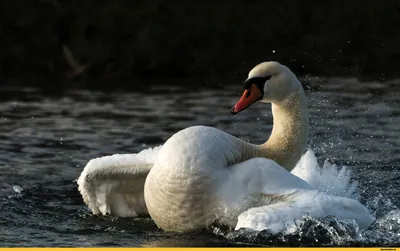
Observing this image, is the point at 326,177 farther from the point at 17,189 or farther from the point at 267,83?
the point at 17,189

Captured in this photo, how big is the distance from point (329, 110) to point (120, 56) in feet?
24.6

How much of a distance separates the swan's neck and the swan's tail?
0.76 meters

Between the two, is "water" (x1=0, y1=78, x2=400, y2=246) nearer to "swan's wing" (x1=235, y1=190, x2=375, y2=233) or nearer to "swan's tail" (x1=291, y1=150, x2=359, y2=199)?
"swan's wing" (x1=235, y1=190, x2=375, y2=233)

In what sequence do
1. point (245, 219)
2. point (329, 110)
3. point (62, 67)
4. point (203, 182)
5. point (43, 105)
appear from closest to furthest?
point (245, 219) → point (203, 182) → point (329, 110) → point (43, 105) → point (62, 67)

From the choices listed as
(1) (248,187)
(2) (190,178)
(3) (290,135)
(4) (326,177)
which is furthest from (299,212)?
(4) (326,177)

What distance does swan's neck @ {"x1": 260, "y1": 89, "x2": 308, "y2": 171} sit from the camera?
9.16 meters

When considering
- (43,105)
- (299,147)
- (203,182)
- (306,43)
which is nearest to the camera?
(203,182)

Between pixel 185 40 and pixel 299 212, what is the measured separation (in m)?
15.4

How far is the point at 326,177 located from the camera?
10.0m

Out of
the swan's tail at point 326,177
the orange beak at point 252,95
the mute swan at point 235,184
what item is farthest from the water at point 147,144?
the orange beak at point 252,95

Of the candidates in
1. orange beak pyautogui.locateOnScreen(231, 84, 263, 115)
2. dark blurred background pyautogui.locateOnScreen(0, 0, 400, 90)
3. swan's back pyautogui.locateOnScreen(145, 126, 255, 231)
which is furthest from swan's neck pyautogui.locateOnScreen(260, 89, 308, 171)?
dark blurred background pyautogui.locateOnScreen(0, 0, 400, 90)

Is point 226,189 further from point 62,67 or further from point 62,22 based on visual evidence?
point 62,22

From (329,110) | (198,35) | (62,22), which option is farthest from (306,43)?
(329,110)

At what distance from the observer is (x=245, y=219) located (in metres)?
7.89
